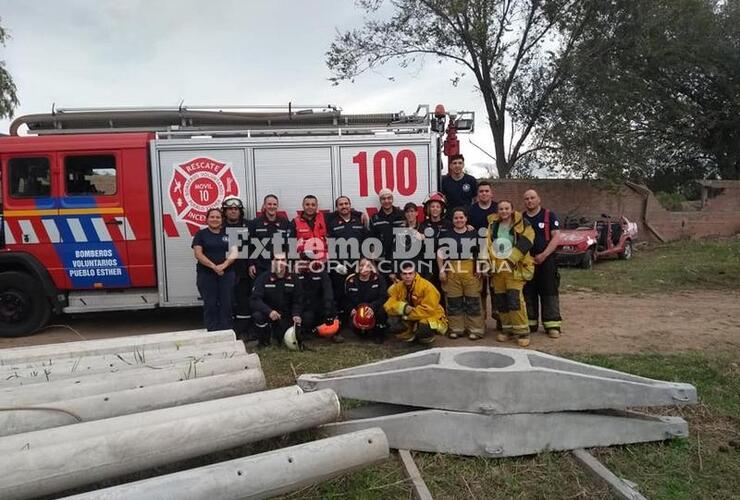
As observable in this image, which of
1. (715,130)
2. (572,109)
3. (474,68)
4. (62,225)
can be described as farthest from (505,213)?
(715,130)

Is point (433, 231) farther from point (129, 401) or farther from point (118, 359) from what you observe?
point (129, 401)

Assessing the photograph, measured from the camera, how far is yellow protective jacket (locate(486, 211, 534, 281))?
645 centimetres

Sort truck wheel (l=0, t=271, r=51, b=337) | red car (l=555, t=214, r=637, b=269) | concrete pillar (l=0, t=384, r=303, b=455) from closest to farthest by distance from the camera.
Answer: concrete pillar (l=0, t=384, r=303, b=455)
truck wheel (l=0, t=271, r=51, b=337)
red car (l=555, t=214, r=637, b=269)

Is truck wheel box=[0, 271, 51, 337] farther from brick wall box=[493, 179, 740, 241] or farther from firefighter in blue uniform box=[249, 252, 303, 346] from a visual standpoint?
brick wall box=[493, 179, 740, 241]

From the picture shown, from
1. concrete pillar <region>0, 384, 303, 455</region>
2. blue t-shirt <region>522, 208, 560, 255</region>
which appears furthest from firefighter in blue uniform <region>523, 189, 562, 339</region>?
concrete pillar <region>0, 384, 303, 455</region>

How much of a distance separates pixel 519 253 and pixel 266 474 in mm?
4420

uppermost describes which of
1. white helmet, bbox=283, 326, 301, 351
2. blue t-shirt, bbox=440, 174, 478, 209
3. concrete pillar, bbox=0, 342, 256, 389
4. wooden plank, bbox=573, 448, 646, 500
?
blue t-shirt, bbox=440, 174, 478, 209

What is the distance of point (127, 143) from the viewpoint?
697 centimetres

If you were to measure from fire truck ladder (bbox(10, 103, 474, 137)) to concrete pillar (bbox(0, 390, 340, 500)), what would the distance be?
4698 millimetres

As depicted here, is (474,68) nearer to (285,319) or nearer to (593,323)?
(593,323)

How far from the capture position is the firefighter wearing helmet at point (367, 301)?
6.53 meters

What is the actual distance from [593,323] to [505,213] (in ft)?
7.29

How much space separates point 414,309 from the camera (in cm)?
633

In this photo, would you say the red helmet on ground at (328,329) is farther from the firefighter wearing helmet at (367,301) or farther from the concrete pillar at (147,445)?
the concrete pillar at (147,445)
